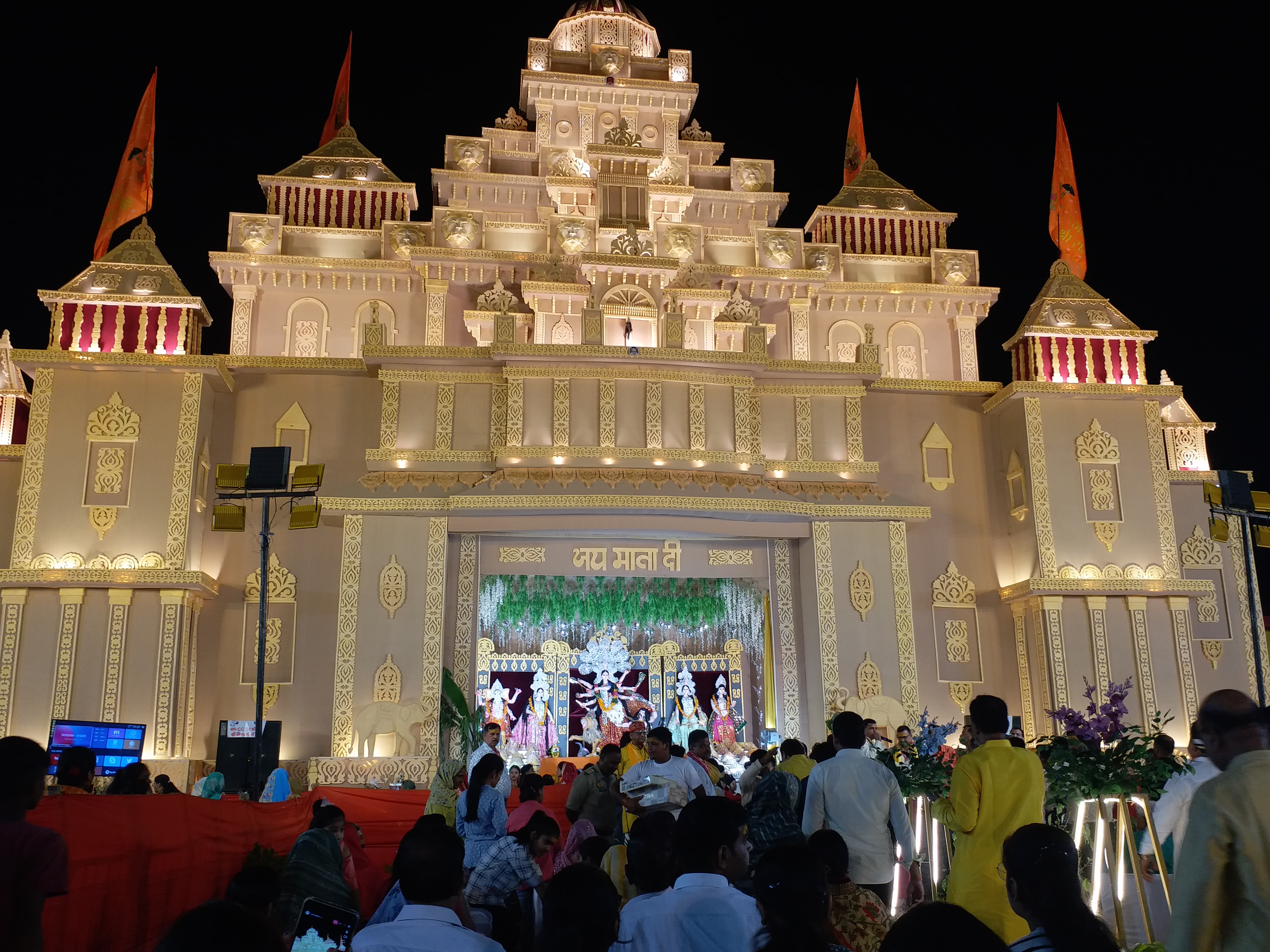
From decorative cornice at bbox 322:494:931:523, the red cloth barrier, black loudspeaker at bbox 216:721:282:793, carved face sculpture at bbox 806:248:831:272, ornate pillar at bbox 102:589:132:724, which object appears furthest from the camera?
carved face sculpture at bbox 806:248:831:272

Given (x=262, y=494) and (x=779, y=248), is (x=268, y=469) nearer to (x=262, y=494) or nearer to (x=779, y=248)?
(x=262, y=494)

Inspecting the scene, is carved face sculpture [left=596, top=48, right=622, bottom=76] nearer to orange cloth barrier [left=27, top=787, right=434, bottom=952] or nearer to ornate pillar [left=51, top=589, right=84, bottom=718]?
ornate pillar [left=51, top=589, right=84, bottom=718]

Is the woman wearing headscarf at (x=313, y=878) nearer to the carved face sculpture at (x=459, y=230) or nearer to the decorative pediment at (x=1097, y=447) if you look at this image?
the decorative pediment at (x=1097, y=447)

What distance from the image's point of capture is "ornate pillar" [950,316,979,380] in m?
25.0

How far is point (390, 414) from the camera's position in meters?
20.5

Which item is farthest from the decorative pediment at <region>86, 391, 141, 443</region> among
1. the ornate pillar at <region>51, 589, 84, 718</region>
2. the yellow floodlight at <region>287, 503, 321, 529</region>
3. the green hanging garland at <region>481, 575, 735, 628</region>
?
the green hanging garland at <region>481, 575, 735, 628</region>

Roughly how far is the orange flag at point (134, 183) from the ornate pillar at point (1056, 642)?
20.3 meters

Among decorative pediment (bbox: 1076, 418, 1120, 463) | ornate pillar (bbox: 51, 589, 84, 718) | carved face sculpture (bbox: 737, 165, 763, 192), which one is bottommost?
ornate pillar (bbox: 51, 589, 84, 718)

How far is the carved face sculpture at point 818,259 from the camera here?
2506cm

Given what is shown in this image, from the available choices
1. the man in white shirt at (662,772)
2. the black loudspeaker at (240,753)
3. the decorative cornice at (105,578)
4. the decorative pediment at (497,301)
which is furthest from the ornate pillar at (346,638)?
the man in white shirt at (662,772)

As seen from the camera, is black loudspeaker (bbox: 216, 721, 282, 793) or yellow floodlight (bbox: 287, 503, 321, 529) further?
black loudspeaker (bbox: 216, 721, 282, 793)

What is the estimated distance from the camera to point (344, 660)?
62.4 ft

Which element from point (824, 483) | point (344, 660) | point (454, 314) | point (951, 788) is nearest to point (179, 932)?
point (951, 788)

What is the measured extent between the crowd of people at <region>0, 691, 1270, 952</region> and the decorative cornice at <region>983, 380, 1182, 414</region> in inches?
642
